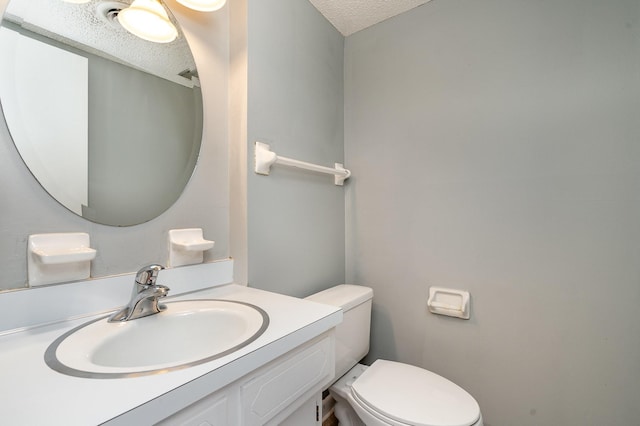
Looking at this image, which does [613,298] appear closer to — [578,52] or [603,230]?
[603,230]

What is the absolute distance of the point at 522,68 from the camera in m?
1.21

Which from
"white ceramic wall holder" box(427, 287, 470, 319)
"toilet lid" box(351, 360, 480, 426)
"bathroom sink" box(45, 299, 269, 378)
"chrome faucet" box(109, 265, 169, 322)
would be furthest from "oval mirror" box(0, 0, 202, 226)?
"white ceramic wall holder" box(427, 287, 470, 319)

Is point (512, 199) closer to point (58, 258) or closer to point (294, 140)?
point (294, 140)

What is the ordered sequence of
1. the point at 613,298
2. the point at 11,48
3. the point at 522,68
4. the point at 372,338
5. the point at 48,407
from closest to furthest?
the point at 48,407 → the point at 11,48 → the point at 613,298 → the point at 522,68 → the point at 372,338

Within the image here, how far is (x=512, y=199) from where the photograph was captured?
121 centimetres

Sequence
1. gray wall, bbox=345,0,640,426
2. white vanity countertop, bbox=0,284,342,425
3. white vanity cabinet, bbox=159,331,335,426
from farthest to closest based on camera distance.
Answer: gray wall, bbox=345,0,640,426
white vanity cabinet, bbox=159,331,335,426
white vanity countertop, bbox=0,284,342,425

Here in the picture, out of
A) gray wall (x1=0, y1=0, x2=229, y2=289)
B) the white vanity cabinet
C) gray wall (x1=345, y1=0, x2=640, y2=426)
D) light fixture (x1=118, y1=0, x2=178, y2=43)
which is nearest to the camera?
the white vanity cabinet

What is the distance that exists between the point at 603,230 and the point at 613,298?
0.83 ft

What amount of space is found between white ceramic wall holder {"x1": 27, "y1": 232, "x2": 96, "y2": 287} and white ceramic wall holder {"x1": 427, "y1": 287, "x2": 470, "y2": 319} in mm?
1347

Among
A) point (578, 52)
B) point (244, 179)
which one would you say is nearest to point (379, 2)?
point (578, 52)

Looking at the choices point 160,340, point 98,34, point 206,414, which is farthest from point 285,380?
point 98,34

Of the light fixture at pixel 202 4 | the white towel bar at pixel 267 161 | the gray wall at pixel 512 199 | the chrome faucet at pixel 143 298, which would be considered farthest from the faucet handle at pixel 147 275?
the gray wall at pixel 512 199

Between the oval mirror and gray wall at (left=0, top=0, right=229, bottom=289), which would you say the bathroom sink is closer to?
gray wall at (left=0, top=0, right=229, bottom=289)

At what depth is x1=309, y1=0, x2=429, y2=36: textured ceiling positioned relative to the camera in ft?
4.67
